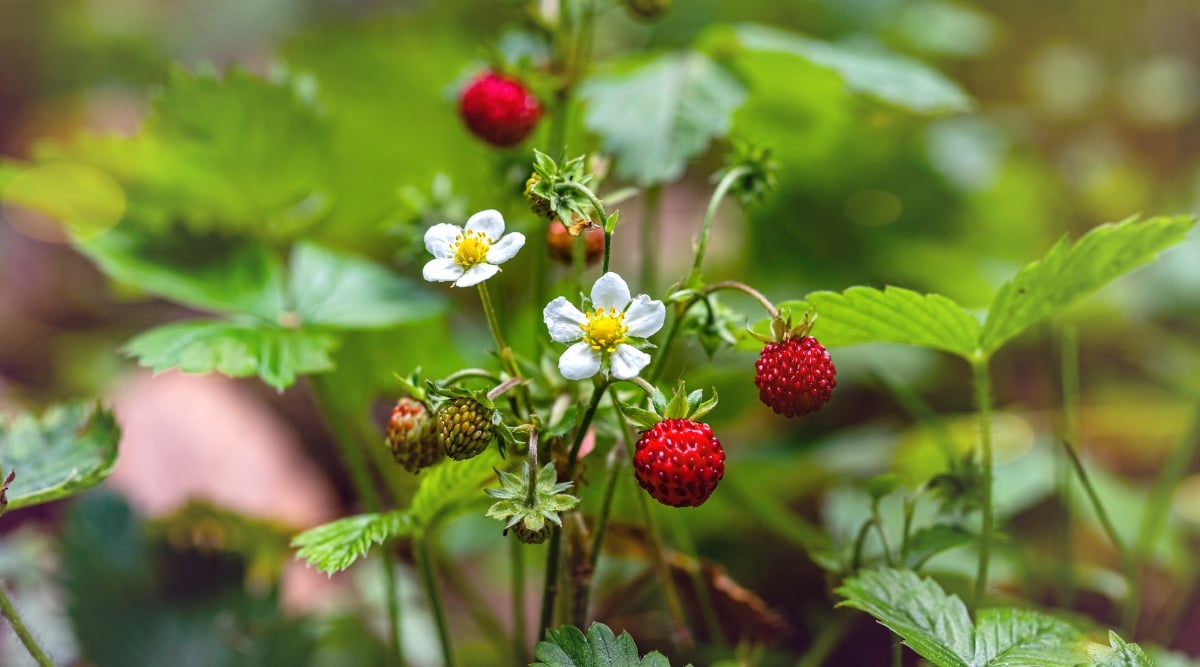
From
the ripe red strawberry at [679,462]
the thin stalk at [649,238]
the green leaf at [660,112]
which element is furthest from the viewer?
the thin stalk at [649,238]

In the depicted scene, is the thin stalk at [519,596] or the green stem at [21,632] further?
the thin stalk at [519,596]

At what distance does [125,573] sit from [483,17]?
1.48 metres

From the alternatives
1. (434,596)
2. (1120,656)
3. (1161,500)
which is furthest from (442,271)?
(1161,500)

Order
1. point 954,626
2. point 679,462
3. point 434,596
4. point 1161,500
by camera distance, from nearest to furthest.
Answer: point 679,462 → point 954,626 → point 434,596 → point 1161,500

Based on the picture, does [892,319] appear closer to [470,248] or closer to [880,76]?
[470,248]

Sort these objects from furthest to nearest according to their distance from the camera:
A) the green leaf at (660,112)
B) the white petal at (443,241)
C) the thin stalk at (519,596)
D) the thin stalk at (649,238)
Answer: the thin stalk at (649,238), the green leaf at (660,112), the thin stalk at (519,596), the white petal at (443,241)

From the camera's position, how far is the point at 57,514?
154cm

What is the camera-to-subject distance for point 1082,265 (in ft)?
2.75

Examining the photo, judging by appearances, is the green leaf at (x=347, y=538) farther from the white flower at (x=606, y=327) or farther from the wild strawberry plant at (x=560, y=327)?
the white flower at (x=606, y=327)

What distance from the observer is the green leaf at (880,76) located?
1247 millimetres

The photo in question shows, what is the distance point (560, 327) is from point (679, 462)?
138 millimetres

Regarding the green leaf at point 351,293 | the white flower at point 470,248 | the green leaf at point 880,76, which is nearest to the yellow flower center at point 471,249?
the white flower at point 470,248

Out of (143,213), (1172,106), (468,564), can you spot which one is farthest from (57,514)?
(1172,106)

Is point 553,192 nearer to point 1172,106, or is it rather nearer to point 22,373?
point 22,373
